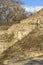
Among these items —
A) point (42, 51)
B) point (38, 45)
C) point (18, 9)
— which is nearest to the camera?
point (42, 51)

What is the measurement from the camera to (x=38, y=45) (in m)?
8.89

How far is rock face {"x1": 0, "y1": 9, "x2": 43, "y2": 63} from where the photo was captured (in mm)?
8305

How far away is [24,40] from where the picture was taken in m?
9.54

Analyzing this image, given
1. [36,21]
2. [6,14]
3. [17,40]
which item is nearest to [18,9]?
[6,14]

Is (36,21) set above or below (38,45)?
above

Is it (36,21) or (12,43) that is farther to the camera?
(36,21)

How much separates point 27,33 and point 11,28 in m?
0.91

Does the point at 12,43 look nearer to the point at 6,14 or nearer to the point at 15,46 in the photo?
the point at 15,46

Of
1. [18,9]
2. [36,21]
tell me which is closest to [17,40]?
[36,21]

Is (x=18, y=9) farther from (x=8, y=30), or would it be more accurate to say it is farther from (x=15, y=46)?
(x=15, y=46)

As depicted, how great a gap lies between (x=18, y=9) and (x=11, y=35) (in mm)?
10702

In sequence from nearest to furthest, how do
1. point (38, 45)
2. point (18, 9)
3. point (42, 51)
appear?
point (42, 51)
point (38, 45)
point (18, 9)

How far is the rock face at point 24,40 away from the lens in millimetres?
8305

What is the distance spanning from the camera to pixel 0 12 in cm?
2119
